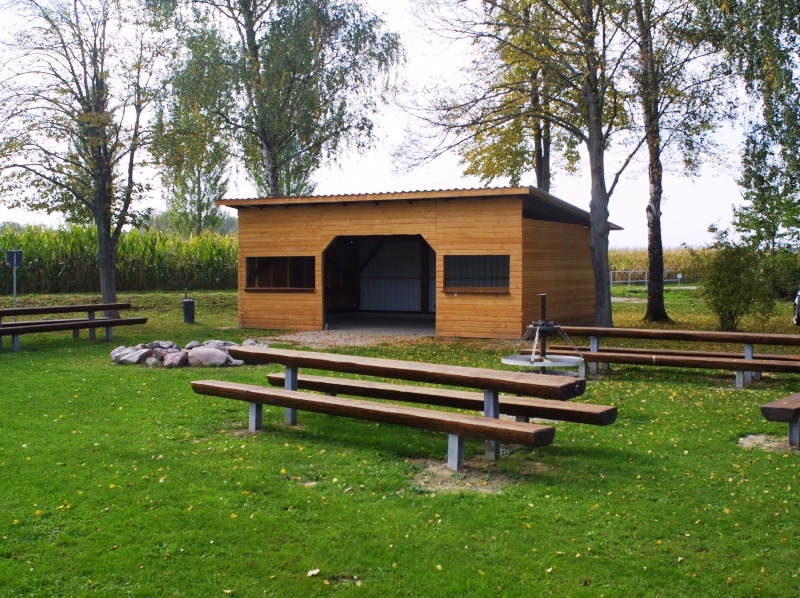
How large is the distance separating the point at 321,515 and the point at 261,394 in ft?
8.10

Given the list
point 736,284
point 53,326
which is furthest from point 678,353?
point 53,326

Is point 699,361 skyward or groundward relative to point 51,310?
groundward

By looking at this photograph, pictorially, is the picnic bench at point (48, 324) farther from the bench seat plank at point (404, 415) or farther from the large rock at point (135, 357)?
the bench seat plank at point (404, 415)

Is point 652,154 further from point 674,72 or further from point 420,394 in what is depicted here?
point 420,394

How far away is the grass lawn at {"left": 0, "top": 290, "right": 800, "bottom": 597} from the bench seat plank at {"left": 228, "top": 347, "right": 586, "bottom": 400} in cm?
59

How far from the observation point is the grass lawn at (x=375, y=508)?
4375 mm

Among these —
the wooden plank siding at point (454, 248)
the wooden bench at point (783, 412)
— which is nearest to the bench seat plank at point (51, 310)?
the wooden plank siding at point (454, 248)

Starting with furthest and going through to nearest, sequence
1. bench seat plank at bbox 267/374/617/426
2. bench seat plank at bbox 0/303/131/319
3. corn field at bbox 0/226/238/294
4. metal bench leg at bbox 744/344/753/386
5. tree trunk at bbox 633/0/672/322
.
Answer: corn field at bbox 0/226/238/294, tree trunk at bbox 633/0/672/322, bench seat plank at bbox 0/303/131/319, metal bench leg at bbox 744/344/753/386, bench seat plank at bbox 267/374/617/426

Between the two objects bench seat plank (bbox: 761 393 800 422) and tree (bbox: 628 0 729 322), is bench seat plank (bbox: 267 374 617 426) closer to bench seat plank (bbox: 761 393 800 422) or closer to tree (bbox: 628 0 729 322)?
bench seat plank (bbox: 761 393 800 422)

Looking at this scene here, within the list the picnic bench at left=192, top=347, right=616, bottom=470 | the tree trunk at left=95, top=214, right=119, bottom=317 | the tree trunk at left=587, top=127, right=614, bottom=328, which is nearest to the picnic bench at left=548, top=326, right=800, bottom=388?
the picnic bench at left=192, top=347, right=616, bottom=470

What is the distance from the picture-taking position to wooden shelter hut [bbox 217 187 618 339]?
1789 centimetres

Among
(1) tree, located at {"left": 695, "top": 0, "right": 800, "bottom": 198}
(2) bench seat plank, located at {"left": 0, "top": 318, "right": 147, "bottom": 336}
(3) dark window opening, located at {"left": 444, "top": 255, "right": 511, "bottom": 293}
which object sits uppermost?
(1) tree, located at {"left": 695, "top": 0, "right": 800, "bottom": 198}

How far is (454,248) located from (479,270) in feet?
8.32

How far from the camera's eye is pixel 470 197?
17812 millimetres
